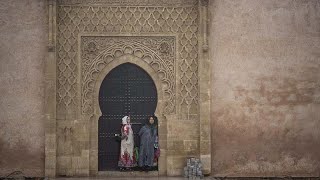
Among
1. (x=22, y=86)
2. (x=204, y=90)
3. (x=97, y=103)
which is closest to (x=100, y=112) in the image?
(x=97, y=103)

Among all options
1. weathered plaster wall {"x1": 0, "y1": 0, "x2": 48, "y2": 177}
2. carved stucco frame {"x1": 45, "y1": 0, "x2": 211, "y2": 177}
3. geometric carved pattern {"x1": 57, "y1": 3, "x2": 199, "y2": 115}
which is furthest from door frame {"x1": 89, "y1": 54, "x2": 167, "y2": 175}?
weathered plaster wall {"x1": 0, "y1": 0, "x2": 48, "y2": 177}

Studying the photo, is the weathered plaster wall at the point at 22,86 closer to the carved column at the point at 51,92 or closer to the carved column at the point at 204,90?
the carved column at the point at 51,92

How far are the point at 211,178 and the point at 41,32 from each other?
148 inches

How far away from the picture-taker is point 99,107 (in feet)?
29.4

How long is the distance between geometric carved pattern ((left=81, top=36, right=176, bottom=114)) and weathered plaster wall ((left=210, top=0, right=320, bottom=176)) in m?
0.74

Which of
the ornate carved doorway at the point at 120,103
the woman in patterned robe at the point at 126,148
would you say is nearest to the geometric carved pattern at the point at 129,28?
the ornate carved doorway at the point at 120,103

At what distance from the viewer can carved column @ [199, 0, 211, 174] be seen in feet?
29.2

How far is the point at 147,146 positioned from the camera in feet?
29.3

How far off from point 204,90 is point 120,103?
4.77 feet

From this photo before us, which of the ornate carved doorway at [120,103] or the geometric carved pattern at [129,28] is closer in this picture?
the geometric carved pattern at [129,28]

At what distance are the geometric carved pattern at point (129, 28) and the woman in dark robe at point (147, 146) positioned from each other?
0.71 metres

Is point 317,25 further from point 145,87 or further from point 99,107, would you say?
point 99,107

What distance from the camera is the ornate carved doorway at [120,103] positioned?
9055 mm

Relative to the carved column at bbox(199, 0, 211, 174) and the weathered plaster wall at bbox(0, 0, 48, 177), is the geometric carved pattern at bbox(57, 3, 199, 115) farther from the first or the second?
the weathered plaster wall at bbox(0, 0, 48, 177)
